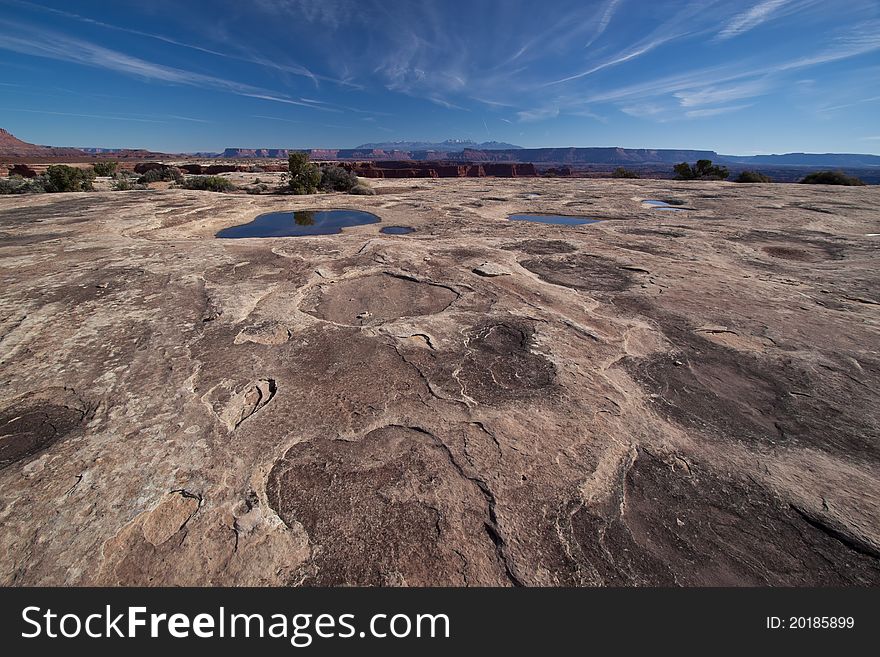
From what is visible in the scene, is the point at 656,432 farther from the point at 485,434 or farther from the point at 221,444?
the point at 221,444

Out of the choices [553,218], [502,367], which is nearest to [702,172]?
[553,218]

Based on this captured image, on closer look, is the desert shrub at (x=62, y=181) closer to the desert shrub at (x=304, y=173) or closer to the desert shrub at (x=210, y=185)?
the desert shrub at (x=210, y=185)

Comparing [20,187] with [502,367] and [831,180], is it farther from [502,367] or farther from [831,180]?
[831,180]

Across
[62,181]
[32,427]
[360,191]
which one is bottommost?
[32,427]

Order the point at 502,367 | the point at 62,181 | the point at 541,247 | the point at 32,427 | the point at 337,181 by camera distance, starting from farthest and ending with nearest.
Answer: the point at 337,181
the point at 62,181
the point at 541,247
the point at 502,367
the point at 32,427

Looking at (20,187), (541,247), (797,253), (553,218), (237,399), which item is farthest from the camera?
(20,187)

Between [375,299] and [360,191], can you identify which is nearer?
[375,299]
